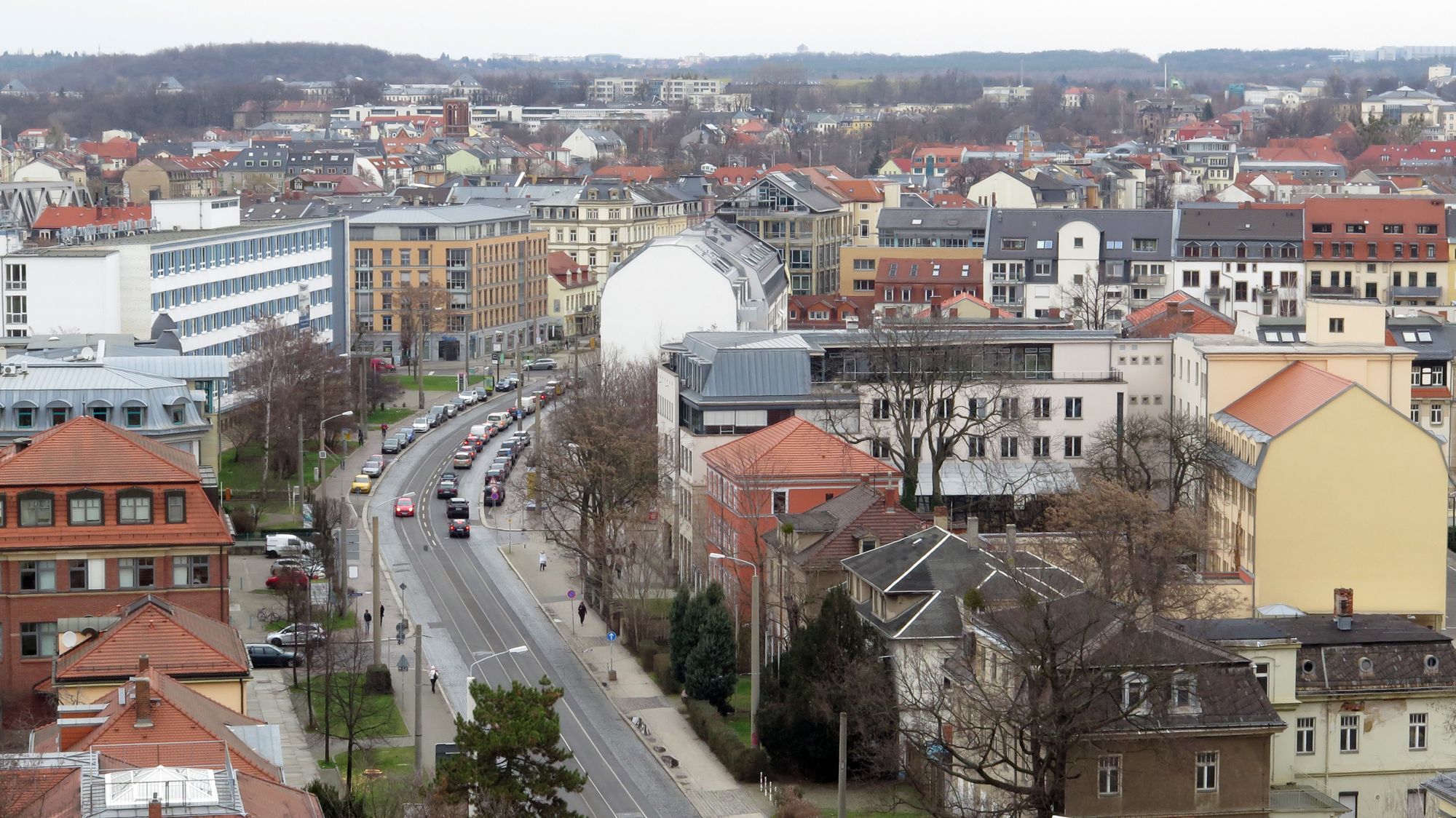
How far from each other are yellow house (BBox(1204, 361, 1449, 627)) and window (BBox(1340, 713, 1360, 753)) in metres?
12.1

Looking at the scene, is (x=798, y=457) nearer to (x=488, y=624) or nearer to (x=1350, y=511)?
(x=488, y=624)

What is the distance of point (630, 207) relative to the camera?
14975 cm

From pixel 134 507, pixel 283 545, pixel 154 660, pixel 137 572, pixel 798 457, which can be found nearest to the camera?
pixel 154 660

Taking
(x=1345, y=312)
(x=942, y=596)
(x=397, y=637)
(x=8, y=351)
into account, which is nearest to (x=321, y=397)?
(x=8, y=351)

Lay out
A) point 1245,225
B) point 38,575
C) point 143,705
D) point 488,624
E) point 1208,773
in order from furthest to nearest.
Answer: point 1245,225 → point 488,624 → point 38,575 → point 1208,773 → point 143,705

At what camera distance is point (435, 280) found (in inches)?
5231

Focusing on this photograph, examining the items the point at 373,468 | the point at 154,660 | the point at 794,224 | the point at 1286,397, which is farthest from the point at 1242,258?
the point at 154,660

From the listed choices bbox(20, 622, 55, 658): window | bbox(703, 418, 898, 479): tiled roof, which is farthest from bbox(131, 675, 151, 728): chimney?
bbox(703, 418, 898, 479): tiled roof

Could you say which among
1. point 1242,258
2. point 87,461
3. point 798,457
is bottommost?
point 798,457

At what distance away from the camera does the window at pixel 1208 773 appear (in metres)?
46.2

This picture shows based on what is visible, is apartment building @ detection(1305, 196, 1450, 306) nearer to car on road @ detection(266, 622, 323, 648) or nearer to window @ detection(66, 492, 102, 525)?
car on road @ detection(266, 622, 323, 648)

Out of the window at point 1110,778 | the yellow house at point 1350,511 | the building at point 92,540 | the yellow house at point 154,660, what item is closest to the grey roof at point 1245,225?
the yellow house at point 1350,511

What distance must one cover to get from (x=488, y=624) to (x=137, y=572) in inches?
585

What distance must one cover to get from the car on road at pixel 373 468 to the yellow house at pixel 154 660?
4347 centimetres
